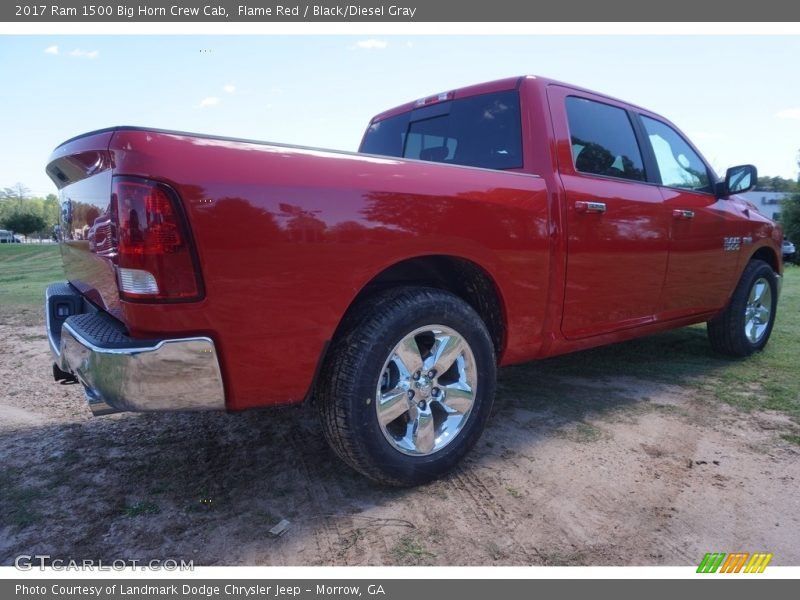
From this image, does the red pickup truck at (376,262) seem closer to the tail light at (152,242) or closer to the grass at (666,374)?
the tail light at (152,242)

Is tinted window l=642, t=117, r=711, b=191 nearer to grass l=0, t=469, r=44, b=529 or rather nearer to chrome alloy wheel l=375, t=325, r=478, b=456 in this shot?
chrome alloy wheel l=375, t=325, r=478, b=456

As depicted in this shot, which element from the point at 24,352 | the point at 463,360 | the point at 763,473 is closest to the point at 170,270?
the point at 463,360

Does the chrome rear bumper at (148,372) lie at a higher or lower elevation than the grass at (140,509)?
higher

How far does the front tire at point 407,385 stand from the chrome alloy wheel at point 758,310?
334 cm

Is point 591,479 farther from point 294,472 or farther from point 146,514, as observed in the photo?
point 146,514

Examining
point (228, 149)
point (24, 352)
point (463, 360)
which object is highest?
point (228, 149)

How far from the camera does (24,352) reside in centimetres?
453

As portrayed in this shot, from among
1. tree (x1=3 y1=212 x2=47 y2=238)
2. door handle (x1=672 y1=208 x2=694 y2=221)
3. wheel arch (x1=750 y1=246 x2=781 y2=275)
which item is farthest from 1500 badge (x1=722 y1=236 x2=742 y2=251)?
tree (x1=3 y1=212 x2=47 y2=238)

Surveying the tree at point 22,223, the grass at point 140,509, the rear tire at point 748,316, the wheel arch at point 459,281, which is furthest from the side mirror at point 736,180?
the tree at point 22,223

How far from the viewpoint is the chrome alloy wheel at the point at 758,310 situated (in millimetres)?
4605

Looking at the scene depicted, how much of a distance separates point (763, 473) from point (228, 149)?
2.78m

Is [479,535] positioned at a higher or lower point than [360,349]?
lower

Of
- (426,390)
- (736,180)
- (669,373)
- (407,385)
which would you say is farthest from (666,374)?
(407,385)

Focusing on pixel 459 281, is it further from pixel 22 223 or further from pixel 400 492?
pixel 22 223
